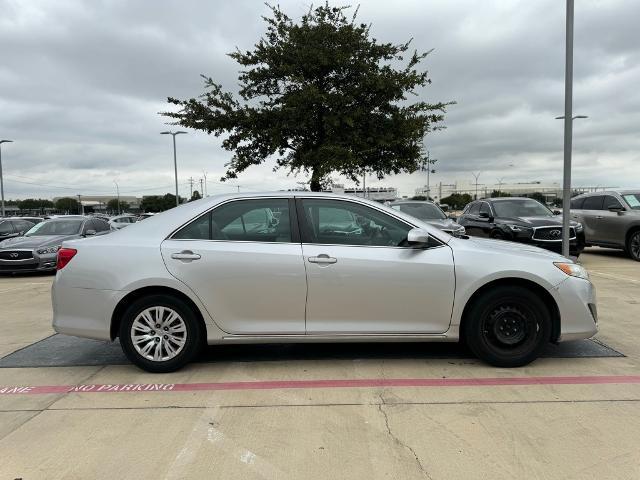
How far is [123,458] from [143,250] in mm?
1875

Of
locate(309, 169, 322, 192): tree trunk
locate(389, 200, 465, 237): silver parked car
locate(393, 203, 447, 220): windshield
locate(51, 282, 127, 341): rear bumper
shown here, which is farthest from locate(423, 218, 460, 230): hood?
locate(51, 282, 127, 341): rear bumper

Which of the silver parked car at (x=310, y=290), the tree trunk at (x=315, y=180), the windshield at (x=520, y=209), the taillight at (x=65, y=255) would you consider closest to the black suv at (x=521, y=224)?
the windshield at (x=520, y=209)

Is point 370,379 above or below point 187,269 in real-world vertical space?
below

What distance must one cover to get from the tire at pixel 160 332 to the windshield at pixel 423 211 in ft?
27.4

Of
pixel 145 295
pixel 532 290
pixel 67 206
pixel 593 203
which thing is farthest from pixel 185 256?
pixel 67 206

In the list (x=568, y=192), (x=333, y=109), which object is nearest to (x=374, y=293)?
(x=568, y=192)

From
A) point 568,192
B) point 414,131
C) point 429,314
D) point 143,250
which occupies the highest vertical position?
point 414,131

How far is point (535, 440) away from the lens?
3.22 m

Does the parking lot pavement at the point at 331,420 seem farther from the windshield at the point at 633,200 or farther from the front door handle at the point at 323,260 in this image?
the windshield at the point at 633,200

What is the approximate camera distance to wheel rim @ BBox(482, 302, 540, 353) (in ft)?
14.5

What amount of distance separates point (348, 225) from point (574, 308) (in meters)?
2.12

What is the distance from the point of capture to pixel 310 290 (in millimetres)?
4352

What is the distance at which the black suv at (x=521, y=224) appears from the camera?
11.3m

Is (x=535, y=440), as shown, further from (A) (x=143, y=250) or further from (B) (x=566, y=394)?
(A) (x=143, y=250)
